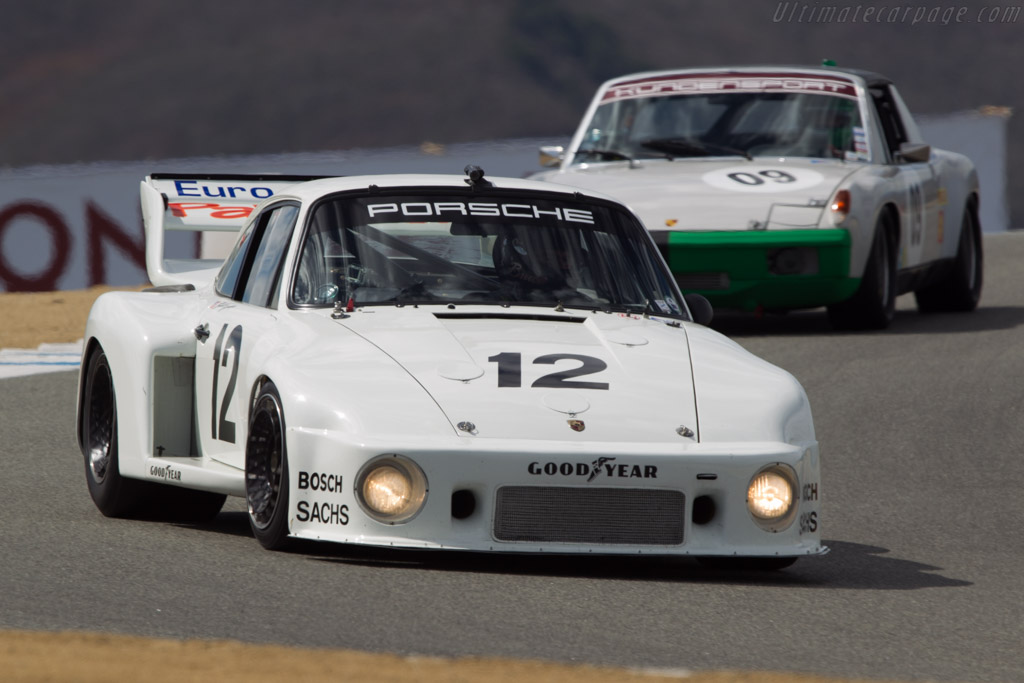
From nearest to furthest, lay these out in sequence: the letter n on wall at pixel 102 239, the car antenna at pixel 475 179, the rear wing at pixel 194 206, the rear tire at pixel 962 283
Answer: the car antenna at pixel 475 179 → the rear wing at pixel 194 206 → the rear tire at pixel 962 283 → the letter n on wall at pixel 102 239

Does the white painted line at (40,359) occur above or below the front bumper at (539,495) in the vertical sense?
below

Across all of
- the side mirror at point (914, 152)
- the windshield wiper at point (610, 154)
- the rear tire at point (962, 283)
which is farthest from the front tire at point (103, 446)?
the rear tire at point (962, 283)

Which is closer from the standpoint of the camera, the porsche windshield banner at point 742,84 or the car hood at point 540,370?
the car hood at point 540,370

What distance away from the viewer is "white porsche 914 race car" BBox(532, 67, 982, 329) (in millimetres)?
Result: 11875

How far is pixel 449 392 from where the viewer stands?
5.37 meters

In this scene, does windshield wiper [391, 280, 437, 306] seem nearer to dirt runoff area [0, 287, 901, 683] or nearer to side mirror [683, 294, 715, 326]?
side mirror [683, 294, 715, 326]

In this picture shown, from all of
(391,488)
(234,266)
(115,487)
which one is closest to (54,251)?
(234,266)

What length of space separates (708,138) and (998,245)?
8.51 metres

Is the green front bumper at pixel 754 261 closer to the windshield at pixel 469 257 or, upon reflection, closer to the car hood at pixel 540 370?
the windshield at pixel 469 257

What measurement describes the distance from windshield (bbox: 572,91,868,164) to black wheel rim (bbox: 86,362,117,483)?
259 inches

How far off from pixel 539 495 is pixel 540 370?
444 mm

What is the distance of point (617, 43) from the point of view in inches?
2275

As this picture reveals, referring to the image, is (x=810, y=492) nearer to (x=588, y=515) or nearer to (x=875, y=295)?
(x=588, y=515)

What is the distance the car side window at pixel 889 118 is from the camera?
13383 mm
